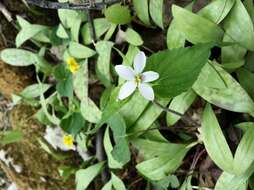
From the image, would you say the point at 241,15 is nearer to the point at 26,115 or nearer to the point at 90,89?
the point at 90,89

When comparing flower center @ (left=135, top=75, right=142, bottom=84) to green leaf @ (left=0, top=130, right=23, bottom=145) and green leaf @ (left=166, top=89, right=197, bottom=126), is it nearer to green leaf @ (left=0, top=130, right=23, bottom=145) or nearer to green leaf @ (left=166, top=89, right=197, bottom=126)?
green leaf @ (left=166, top=89, right=197, bottom=126)

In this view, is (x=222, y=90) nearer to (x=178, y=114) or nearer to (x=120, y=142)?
(x=178, y=114)

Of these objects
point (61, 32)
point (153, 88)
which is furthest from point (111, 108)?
point (61, 32)

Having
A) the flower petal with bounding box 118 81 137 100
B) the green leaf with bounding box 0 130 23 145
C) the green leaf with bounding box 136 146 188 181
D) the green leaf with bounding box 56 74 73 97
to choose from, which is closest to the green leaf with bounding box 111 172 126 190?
the green leaf with bounding box 136 146 188 181

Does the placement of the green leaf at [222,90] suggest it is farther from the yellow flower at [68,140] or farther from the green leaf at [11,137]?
the green leaf at [11,137]

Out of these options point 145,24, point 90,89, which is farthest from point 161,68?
point 90,89
